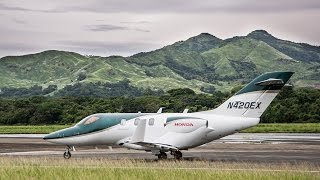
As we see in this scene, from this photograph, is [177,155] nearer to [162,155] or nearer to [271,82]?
[162,155]

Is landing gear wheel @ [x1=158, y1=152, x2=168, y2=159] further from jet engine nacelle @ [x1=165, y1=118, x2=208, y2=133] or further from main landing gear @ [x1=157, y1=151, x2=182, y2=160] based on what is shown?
jet engine nacelle @ [x1=165, y1=118, x2=208, y2=133]

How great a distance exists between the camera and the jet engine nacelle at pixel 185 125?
36375 mm

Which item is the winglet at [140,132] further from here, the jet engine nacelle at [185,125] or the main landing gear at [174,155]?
the main landing gear at [174,155]

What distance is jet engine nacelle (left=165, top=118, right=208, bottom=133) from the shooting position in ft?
119

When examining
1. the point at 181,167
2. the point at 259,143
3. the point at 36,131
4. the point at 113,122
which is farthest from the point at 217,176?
the point at 36,131

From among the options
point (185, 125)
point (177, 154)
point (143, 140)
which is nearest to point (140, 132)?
point (143, 140)

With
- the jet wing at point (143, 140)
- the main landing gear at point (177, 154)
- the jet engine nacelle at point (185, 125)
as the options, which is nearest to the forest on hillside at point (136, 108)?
the main landing gear at point (177, 154)

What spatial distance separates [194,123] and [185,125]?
1.87ft

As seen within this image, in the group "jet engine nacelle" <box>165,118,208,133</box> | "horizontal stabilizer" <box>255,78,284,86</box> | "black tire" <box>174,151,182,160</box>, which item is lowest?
"black tire" <box>174,151,182,160</box>

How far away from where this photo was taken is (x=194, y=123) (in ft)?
120

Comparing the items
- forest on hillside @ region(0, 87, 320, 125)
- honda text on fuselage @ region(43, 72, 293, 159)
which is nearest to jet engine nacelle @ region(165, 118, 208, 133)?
honda text on fuselage @ region(43, 72, 293, 159)

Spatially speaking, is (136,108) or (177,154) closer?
(177,154)

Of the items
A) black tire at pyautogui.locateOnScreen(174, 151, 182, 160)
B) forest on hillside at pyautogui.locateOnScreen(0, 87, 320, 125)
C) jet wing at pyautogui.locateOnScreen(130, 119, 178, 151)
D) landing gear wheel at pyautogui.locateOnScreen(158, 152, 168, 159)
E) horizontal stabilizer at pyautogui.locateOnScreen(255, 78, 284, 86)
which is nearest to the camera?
horizontal stabilizer at pyautogui.locateOnScreen(255, 78, 284, 86)

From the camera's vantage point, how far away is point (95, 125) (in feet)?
128
